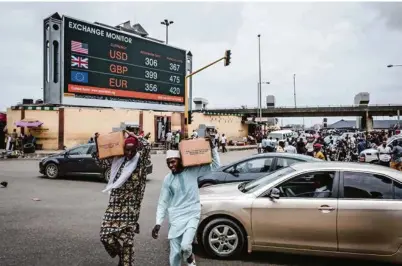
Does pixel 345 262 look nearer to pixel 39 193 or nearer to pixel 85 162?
pixel 39 193

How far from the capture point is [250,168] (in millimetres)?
9547

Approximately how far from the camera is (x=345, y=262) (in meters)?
5.23

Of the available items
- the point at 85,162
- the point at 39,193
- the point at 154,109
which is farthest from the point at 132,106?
the point at 39,193

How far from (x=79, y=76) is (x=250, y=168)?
68.9 feet

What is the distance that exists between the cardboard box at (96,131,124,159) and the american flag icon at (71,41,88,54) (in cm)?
2460

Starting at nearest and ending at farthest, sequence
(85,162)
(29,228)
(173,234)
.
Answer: (173,234) < (29,228) < (85,162)

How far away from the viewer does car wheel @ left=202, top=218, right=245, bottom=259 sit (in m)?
5.17

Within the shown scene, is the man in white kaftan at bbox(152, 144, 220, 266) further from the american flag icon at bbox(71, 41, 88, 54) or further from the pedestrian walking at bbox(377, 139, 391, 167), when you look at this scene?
the american flag icon at bbox(71, 41, 88, 54)

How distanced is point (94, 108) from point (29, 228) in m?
24.7

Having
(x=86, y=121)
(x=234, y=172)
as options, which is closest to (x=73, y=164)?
(x=234, y=172)

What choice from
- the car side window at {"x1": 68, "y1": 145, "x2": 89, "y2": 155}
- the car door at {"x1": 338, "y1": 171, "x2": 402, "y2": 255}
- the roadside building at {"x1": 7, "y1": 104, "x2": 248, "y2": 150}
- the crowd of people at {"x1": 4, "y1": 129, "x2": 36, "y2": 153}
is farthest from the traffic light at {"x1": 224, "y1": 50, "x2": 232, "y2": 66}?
the car door at {"x1": 338, "y1": 171, "x2": 402, "y2": 255}

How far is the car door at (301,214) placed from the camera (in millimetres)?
4832

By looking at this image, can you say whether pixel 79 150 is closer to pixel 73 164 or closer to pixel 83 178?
pixel 73 164

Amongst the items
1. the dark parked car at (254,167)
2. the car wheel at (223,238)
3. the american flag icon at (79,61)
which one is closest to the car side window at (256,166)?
the dark parked car at (254,167)
